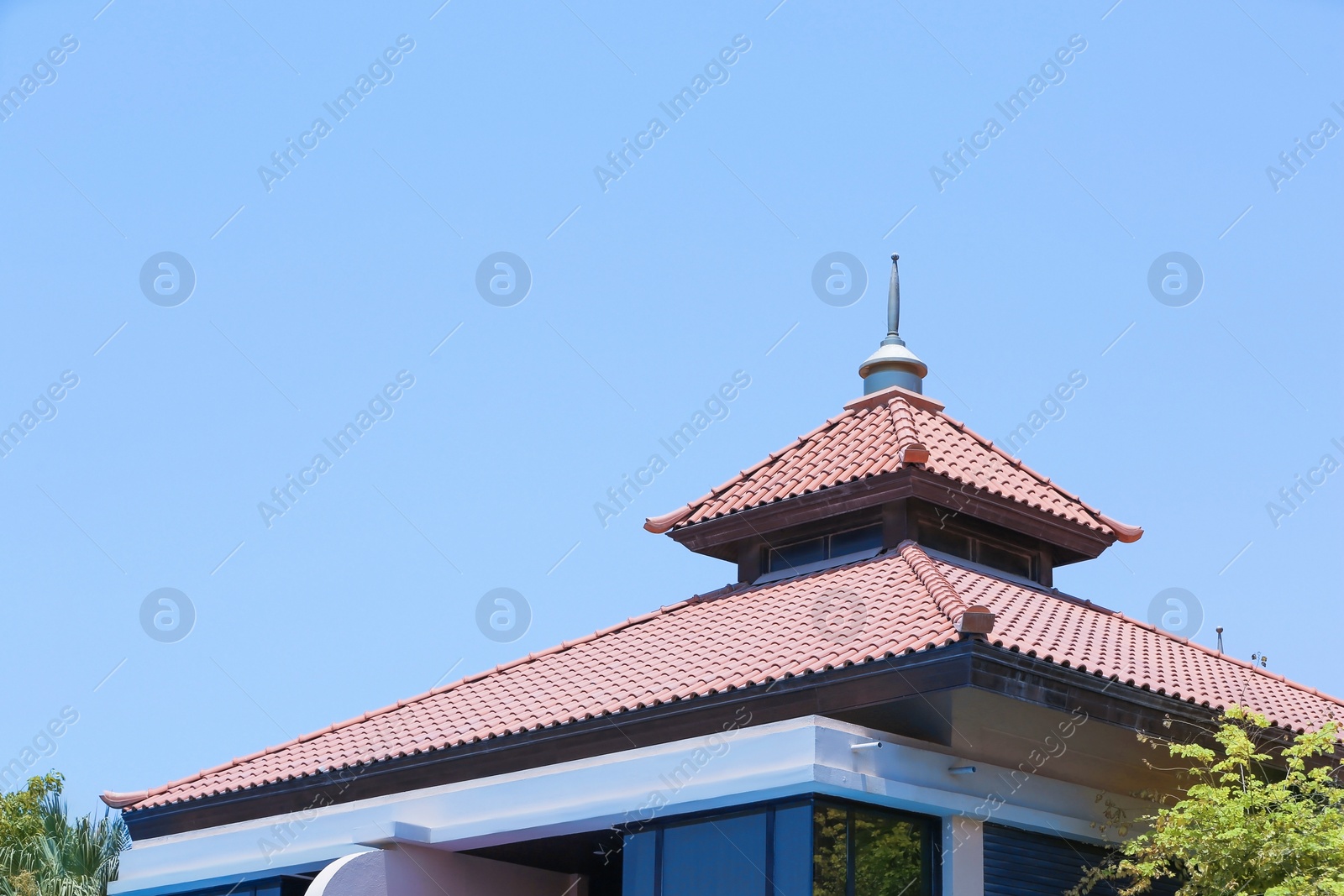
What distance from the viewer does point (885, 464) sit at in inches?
713

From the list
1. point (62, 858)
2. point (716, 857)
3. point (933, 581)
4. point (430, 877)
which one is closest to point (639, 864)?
point (716, 857)

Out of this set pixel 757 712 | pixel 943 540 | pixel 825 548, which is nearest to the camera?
pixel 757 712

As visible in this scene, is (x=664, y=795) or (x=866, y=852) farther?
(x=664, y=795)

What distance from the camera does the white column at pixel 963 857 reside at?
13.9 metres

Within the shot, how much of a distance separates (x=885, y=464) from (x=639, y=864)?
575cm

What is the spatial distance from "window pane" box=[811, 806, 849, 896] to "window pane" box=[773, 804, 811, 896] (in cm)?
5

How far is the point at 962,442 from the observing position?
66.7 ft

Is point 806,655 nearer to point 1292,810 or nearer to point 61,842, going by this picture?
point 1292,810

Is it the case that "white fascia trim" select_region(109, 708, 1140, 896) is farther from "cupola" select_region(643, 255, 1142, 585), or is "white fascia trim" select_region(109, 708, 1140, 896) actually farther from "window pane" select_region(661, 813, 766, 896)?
"cupola" select_region(643, 255, 1142, 585)

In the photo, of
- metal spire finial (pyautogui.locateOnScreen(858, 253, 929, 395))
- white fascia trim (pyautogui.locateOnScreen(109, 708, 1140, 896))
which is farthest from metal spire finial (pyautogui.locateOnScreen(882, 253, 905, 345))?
white fascia trim (pyautogui.locateOnScreen(109, 708, 1140, 896))

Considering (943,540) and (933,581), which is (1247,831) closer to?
(933,581)

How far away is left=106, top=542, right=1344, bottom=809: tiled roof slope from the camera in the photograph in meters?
14.6

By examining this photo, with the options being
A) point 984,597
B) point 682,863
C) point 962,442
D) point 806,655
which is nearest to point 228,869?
point 682,863

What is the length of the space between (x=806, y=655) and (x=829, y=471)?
15.9 ft
